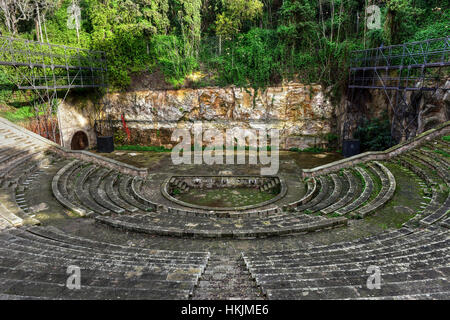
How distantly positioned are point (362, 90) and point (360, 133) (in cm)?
361

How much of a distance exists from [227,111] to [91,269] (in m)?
17.6

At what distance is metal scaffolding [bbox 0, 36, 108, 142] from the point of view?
17.5 metres

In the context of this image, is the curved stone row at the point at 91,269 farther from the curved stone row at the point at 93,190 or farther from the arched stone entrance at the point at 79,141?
the arched stone entrance at the point at 79,141

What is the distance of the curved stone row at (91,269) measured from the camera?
4422 millimetres

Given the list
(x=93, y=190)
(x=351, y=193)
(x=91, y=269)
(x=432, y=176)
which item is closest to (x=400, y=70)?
(x=432, y=176)

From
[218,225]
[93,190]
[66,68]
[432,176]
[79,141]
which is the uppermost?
[66,68]

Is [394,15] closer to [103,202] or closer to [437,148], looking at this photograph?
[437,148]

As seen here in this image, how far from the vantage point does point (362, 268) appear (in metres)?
5.52

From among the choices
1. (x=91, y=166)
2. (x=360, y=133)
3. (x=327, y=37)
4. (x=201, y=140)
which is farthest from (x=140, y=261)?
(x=327, y=37)

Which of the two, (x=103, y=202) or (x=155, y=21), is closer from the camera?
(x=103, y=202)

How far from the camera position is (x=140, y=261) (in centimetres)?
630

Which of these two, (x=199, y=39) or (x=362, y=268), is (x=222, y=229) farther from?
(x=199, y=39)
